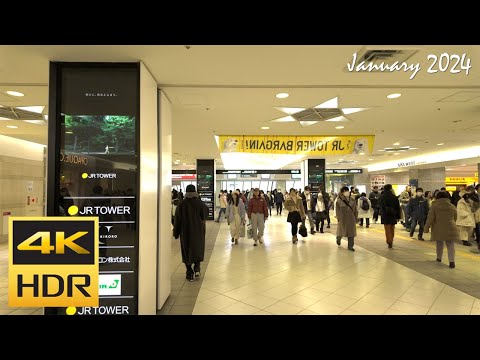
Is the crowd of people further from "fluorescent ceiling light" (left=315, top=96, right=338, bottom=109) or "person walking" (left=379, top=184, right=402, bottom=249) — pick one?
"fluorescent ceiling light" (left=315, top=96, right=338, bottom=109)

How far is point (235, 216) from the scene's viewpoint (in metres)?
8.27

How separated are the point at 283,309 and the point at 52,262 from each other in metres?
2.78

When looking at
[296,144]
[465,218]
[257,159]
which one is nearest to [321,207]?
[296,144]

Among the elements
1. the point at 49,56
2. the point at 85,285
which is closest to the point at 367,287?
the point at 85,285

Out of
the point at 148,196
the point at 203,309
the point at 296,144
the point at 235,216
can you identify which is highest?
the point at 296,144

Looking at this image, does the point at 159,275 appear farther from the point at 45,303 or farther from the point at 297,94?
the point at 297,94

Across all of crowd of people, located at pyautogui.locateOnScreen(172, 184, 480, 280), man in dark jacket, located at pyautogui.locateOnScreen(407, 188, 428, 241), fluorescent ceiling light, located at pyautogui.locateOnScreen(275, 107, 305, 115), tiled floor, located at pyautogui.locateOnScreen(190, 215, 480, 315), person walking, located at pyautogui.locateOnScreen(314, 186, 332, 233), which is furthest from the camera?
person walking, located at pyautogui.locateOnScreen(314, 186, 332, 233)

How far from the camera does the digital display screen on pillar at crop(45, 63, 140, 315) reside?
2996 millimetres

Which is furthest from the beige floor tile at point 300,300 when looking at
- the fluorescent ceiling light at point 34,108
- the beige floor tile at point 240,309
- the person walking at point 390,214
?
the fluorescent ceiling light at point 34,108

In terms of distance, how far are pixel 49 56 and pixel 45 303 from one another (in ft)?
8.47

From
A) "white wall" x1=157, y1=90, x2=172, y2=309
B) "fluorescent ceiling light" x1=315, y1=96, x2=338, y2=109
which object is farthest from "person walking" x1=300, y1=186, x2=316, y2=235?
"white wall" x1=157, y1=90, x2=172, y2=309

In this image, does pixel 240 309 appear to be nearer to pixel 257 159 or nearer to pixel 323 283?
pixel 323 283

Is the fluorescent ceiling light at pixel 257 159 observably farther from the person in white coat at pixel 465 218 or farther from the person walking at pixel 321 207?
the person in white coat at pixel 465 218

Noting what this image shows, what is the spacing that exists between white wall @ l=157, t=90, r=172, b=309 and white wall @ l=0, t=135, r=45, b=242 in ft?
25.6
